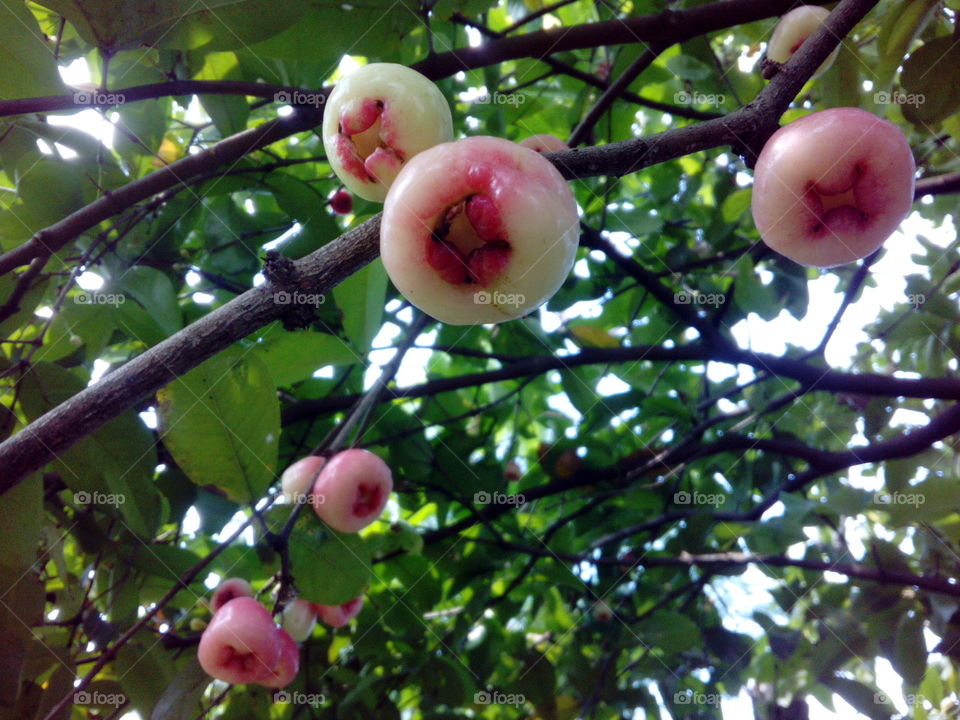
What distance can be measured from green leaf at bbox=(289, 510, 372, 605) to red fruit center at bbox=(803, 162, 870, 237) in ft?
3.35

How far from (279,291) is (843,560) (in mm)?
1848

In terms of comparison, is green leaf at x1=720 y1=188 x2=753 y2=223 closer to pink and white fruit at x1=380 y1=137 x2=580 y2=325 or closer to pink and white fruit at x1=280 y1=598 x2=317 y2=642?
pink and white fruit at x1=380 y1=137 x2=580 y2=325

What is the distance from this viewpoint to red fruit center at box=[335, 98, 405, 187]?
0.92 m

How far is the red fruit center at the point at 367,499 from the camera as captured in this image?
1346 millimetres

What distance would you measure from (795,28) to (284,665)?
1.51 m

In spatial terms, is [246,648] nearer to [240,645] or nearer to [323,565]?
[240,645]

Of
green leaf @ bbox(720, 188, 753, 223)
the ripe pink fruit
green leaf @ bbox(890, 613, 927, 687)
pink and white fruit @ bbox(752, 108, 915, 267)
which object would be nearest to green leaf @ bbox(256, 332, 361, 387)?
the ripe pink fruit

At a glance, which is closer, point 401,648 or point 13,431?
point 13,431

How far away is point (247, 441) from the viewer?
1293 millimetres

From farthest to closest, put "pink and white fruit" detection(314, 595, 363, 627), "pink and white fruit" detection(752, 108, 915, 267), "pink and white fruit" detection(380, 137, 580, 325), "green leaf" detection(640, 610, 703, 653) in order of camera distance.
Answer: "green leaf" detection(640, 610, 703, 653) < "pink and white fruit" detection(314, 595, 363, 627) < "pink and white fruit" detection(752, 108, 915, 267) < "pink and white fruit" detection(380, 137, 580, 325)

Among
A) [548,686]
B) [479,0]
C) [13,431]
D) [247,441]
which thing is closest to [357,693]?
[548,686]

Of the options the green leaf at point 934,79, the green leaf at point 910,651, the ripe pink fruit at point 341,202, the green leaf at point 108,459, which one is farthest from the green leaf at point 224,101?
the green leaf at point 910,651

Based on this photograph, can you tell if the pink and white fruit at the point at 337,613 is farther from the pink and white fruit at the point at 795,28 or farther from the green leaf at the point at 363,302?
the pink and white fruit at the point at 795,28

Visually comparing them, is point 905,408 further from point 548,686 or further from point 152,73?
point 152,73
